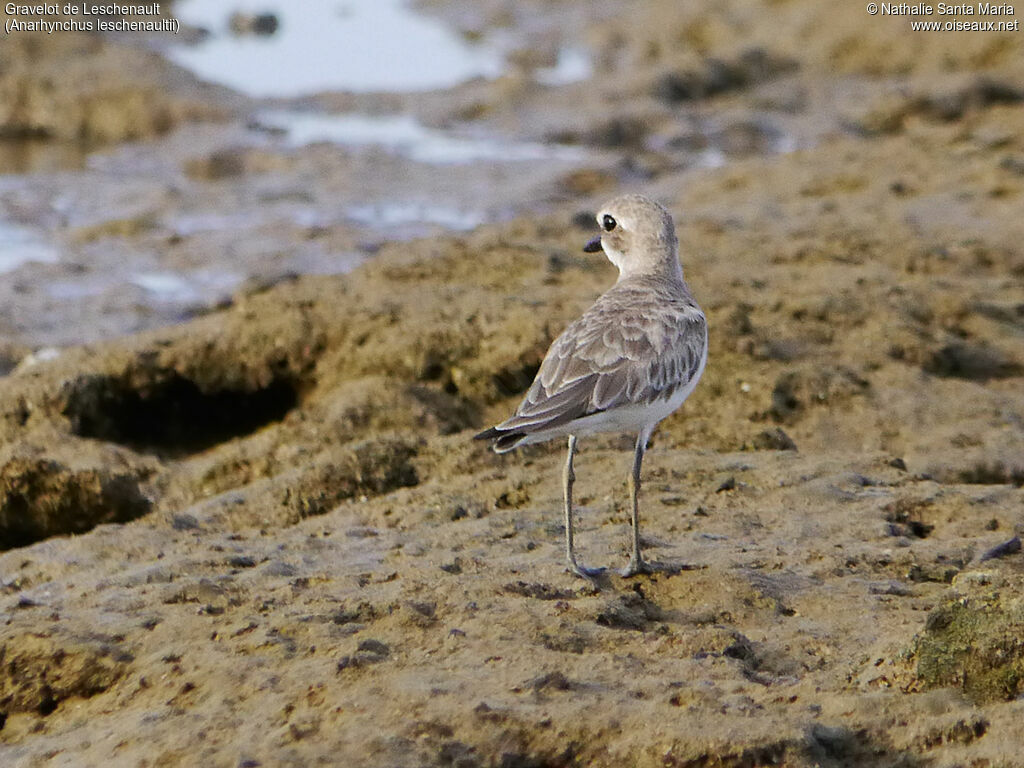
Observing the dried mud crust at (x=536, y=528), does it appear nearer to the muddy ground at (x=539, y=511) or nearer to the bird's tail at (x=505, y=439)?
the muddy ground at (x=539, y=511)

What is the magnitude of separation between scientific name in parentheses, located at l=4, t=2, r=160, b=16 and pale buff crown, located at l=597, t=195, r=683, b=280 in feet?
38.0

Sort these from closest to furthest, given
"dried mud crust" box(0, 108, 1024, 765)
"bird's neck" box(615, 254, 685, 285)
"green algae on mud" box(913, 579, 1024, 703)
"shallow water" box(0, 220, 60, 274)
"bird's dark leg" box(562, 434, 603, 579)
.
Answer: "dried mud crust" box(0, 108, 1024, 765), "green algae on mud" box(913, 579, 1024, 703), "bird's dark leg" box(562, 434, 603, 579), "bird's neck" box(615, 254, 685, 285), "shallow water" box(0, 220, 60, 274)

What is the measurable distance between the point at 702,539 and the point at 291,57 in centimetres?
1349

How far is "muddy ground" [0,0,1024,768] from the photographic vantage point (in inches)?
124

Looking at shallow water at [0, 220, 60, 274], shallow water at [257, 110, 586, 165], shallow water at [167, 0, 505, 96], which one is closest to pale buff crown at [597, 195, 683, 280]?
shallow water at [0, 220, 60, 274]

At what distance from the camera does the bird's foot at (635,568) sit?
4207 millimetres

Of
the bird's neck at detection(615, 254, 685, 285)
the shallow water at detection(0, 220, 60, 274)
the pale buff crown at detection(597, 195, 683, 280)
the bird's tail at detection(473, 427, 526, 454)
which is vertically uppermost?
the shallow water at detection(0, 220, 60, 274)

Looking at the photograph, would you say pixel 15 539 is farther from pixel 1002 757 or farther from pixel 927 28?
pixel 927 28

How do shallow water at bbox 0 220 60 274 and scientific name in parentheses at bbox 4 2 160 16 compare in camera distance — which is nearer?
shallow water at bbox 0 220 60 274

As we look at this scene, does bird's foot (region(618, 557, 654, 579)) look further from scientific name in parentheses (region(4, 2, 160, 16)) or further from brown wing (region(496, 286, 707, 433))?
scientific name in parentheses (region(4, 2, 160, 16))

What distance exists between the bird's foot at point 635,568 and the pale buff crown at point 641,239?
4.35 ft

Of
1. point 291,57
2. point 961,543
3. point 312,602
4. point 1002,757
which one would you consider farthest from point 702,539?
point 291,57

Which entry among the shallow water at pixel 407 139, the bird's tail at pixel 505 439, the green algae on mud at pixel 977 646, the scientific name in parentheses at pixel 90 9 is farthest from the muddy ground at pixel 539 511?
the scientific name in parentheses at pixel 90 9

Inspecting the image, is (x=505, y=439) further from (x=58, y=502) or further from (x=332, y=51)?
(x=332, y=51)
